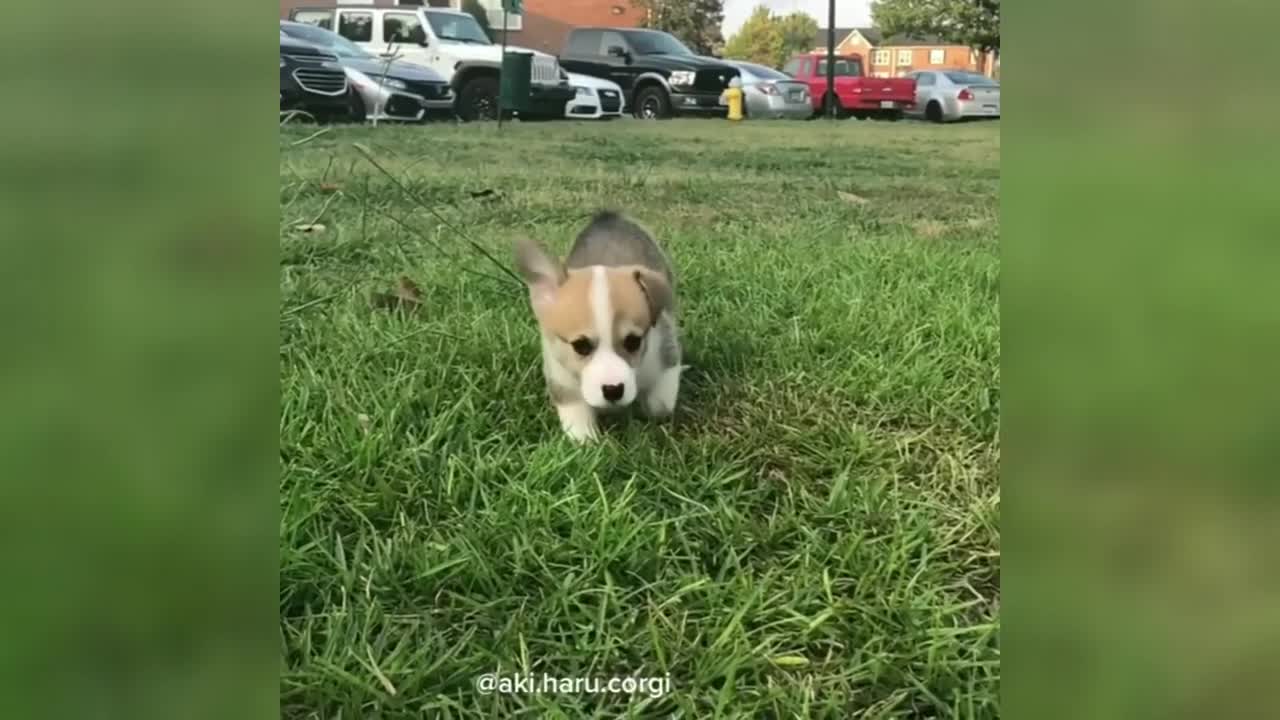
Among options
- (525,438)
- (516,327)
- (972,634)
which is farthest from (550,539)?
(972,634)

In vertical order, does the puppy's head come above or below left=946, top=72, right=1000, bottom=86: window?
below

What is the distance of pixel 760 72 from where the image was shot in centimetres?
85

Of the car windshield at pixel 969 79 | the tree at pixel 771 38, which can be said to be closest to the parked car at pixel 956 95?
the car windshield at pixel 969 79

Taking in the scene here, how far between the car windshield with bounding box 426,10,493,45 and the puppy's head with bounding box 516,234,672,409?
0.17 metres

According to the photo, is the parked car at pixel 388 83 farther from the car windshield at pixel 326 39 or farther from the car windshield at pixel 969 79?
the car windshield at pixel 969 79

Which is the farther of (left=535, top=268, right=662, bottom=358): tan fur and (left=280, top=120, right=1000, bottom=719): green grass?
Answer: (left=535, top=268, right=662, bottom=358): tan fur

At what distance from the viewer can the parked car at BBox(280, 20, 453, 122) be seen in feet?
2.86

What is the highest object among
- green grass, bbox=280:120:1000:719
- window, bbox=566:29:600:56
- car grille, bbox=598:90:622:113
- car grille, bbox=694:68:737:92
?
window, bbox=566:29:600:56

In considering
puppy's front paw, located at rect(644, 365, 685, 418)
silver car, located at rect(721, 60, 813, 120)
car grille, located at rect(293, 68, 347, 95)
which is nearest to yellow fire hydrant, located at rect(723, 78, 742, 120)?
silver car, located at rect(721, 60, 813, 120)

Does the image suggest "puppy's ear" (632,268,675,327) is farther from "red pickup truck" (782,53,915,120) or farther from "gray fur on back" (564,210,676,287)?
"red pickup truck" (782,53,915,120)

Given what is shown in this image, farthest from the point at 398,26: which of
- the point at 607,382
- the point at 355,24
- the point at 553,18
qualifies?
the point at 607,382

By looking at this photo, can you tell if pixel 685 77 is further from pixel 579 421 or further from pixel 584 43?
pixel 579 421
